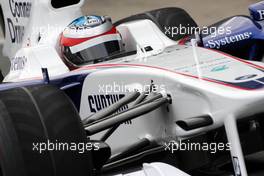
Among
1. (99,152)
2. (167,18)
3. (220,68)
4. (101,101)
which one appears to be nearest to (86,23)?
(101,101)

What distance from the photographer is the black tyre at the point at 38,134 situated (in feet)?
12.3

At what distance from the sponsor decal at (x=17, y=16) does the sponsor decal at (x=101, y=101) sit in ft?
5.28

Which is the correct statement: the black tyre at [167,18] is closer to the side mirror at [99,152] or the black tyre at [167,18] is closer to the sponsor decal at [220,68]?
the sponsor decal at [220,68]

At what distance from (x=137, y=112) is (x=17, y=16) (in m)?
2.48

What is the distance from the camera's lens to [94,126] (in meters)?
4.17

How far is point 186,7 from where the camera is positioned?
10883 mm

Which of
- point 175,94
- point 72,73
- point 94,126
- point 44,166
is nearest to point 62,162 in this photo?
point 44,166

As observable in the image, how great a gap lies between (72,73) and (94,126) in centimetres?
90

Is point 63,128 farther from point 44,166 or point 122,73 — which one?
point 122,73

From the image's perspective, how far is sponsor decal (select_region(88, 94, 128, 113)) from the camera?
4.69 m

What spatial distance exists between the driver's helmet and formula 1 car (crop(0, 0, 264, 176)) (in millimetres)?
84

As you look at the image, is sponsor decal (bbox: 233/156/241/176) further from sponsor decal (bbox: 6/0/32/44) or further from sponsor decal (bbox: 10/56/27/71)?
sponsor decal (bbox: 6/0/32/44)

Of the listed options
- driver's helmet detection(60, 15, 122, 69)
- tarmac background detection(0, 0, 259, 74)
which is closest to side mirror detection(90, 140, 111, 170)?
driver's helmet detection(60, 15, 122, 69)

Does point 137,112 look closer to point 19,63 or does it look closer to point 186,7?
point 19,63
